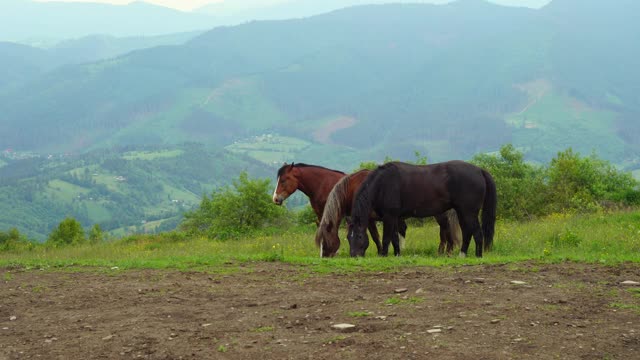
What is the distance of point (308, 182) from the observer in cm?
1994

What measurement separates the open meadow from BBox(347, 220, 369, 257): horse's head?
5.28 ft

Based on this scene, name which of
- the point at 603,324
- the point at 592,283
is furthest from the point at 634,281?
the point at 603,324

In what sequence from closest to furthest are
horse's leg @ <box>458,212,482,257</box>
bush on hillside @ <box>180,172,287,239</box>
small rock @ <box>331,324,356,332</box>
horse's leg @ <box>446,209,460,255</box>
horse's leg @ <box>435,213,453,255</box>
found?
1. small rock @ <box>331,324,356,332</box>
2. horse's leg @ <box>458,212,482,257</box>
3. horse's leg @ <box>446,209,460,255</box>
4. horse's leg @ <box>435,213,453,255</box>
5. bush on hillside @ <box>180,172,287,239</box>

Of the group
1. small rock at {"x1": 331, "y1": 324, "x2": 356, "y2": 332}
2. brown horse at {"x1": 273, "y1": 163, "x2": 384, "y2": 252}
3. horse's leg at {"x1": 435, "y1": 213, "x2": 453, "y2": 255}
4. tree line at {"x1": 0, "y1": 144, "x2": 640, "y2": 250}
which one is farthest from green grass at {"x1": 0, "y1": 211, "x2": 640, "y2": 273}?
tree line at {"x1": 0, "y1": 144, "x2": 640, "y2": 250}

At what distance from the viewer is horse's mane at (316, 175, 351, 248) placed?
656 inches

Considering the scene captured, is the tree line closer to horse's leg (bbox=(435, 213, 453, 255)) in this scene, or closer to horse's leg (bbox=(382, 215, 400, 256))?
horse's leg (bbox=(435, 213, 453, 255))

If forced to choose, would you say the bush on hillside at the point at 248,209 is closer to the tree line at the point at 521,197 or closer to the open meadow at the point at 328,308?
the tree line at the point at 521,197

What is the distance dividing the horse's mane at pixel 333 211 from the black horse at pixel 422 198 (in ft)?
2.39

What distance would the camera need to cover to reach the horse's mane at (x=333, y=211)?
16656 millimetres

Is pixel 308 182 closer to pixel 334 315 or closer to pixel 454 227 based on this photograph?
pixel 454 227

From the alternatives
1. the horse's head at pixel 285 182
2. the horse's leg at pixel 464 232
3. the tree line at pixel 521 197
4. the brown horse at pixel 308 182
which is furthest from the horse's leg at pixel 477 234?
the tree line at pixel 521 197

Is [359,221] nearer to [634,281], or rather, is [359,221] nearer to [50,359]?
[634,281]

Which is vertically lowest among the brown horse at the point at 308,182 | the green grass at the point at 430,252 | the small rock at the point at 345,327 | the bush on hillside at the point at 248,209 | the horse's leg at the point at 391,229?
the bush on hillside at the point at 248,209

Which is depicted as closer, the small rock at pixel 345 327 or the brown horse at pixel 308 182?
the small rock at pixel 345 327
